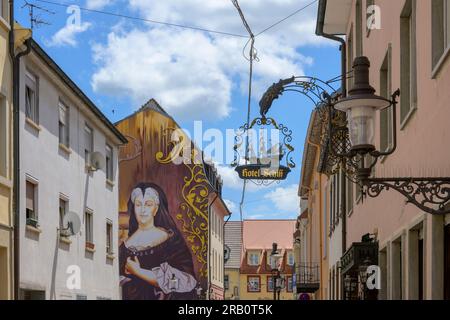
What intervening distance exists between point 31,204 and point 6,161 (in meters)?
2.15

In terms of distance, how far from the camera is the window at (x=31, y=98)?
20.4 meters

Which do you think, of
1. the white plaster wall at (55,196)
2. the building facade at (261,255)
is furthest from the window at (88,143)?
the building facade at (261,255)

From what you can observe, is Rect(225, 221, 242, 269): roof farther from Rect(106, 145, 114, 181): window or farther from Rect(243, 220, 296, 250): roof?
Rect(106, 145, 114, 181): window

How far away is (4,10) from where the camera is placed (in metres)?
18.9

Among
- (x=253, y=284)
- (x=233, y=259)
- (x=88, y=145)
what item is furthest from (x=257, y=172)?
(x=233, y=259)

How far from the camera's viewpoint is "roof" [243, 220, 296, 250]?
3639 inches

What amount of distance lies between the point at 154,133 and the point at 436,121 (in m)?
38.5

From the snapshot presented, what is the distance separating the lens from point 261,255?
298 ft

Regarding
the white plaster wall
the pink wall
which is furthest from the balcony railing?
the pink wall

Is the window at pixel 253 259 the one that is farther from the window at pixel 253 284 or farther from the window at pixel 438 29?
the window at pixel 438 29

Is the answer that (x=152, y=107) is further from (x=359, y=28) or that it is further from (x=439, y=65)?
(x=439, y=65)

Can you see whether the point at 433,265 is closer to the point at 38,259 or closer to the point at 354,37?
the point at 354,37

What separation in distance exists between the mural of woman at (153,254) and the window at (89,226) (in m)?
18.8
